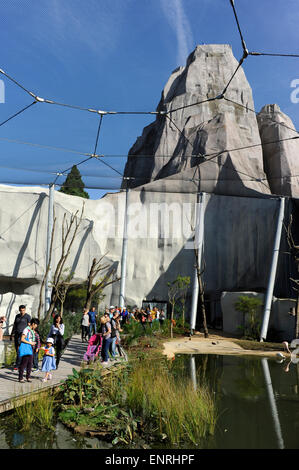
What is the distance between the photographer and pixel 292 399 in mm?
7434

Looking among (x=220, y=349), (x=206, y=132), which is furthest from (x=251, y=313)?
(x=206, y=132)

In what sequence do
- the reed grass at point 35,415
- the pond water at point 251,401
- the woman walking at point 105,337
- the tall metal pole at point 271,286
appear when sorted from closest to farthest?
1. the pond water at point 251,401
2. the reed grass at point 35,415
3. the woman walking at point 105,337
4. the tall metal pole at point 271,286

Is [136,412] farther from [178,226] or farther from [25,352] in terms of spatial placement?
[178,226]

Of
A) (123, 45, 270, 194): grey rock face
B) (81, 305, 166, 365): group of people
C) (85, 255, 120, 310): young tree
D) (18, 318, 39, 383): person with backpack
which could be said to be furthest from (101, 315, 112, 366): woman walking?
(123, 45, 270, 194): grey rock face

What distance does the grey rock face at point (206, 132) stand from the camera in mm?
27016

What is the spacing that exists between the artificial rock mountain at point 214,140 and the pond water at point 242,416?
1478cm

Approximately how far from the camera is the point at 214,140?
28891 millimetres

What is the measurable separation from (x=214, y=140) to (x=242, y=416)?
25.0 meters

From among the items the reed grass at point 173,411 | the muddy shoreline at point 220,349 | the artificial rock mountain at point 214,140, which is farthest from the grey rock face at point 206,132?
the reed grass at point 173,411

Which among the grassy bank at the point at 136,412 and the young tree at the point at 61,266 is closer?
the grassy bank at the point at 136,412

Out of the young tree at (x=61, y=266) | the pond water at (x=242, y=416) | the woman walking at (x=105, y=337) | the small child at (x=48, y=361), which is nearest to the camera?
the pond water at (x=242, y=416)

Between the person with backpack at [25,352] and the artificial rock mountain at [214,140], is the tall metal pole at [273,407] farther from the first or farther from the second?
the artificial rock mountain at [214,140]

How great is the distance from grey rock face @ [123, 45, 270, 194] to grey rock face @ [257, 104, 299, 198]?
1307 mm

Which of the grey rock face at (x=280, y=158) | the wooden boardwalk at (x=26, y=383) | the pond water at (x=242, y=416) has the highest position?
the grey rock face at (x=280, y=158)
